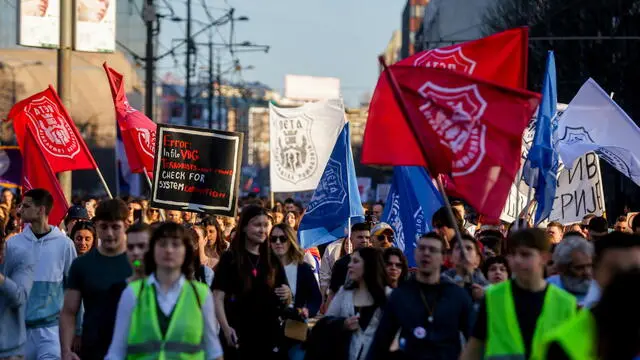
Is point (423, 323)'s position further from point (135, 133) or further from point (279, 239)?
point (135, 133)

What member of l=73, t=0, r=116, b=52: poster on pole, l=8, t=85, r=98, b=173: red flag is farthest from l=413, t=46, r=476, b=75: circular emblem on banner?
l=73, t=0, r=116, b=52: poster on pole

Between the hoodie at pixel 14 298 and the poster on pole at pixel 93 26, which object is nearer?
the hoodie at pixel 14 298

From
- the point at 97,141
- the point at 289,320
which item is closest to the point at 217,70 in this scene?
the point at 97,141

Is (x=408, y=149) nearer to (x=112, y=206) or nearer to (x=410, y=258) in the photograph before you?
(x=112, y=206)

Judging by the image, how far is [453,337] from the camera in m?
6.78

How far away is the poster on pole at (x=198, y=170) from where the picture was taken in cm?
1070

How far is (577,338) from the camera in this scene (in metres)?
4.12

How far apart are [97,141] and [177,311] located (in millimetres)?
42467

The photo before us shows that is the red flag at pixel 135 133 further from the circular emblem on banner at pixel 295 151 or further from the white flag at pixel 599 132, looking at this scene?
the circular emblem on banner at pixel 295 151

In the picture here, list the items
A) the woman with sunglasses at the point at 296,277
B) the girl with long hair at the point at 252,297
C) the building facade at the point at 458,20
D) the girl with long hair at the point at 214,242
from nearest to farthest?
the girl with long hair at the point at 252,297, the woman with sunglasses at the point at 296,277, the girl with long hair at the point at 214,242, the building facade at the point at 458,20

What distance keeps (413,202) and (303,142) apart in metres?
6.63

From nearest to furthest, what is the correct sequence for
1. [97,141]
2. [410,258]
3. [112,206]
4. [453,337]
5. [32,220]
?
[453,337] → [112,206] → [32,220] → [410,258] → [97,141]

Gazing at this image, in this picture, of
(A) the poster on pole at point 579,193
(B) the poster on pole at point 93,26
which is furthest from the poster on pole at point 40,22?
(A) the poster on pole at point 579,193

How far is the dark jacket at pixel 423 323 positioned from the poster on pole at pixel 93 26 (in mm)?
10638
